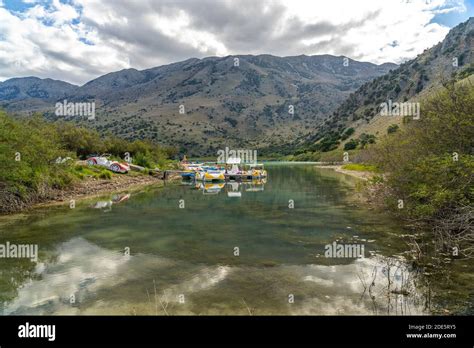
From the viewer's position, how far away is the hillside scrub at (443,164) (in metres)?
15.5

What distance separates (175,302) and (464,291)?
369 inches

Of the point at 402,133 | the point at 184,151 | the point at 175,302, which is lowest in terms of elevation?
the point at 175,302

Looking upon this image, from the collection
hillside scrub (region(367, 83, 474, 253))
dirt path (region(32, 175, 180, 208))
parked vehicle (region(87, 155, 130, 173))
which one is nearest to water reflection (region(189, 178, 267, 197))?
dirt path (region(32, 175, 180, 208))

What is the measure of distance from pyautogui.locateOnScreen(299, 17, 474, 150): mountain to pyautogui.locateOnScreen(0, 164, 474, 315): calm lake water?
312 ft

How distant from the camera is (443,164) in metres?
16.5

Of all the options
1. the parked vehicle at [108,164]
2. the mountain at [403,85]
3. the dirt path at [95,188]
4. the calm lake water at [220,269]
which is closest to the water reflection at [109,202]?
the dirt path at [95,188]

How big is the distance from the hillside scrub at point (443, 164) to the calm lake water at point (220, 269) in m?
2.21

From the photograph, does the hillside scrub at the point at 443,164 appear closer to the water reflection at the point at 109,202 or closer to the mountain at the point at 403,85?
the water reflection at the point at 109,202

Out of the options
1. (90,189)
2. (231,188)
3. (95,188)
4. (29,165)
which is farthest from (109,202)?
(231,188)

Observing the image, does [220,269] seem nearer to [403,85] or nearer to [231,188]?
[231,188]
